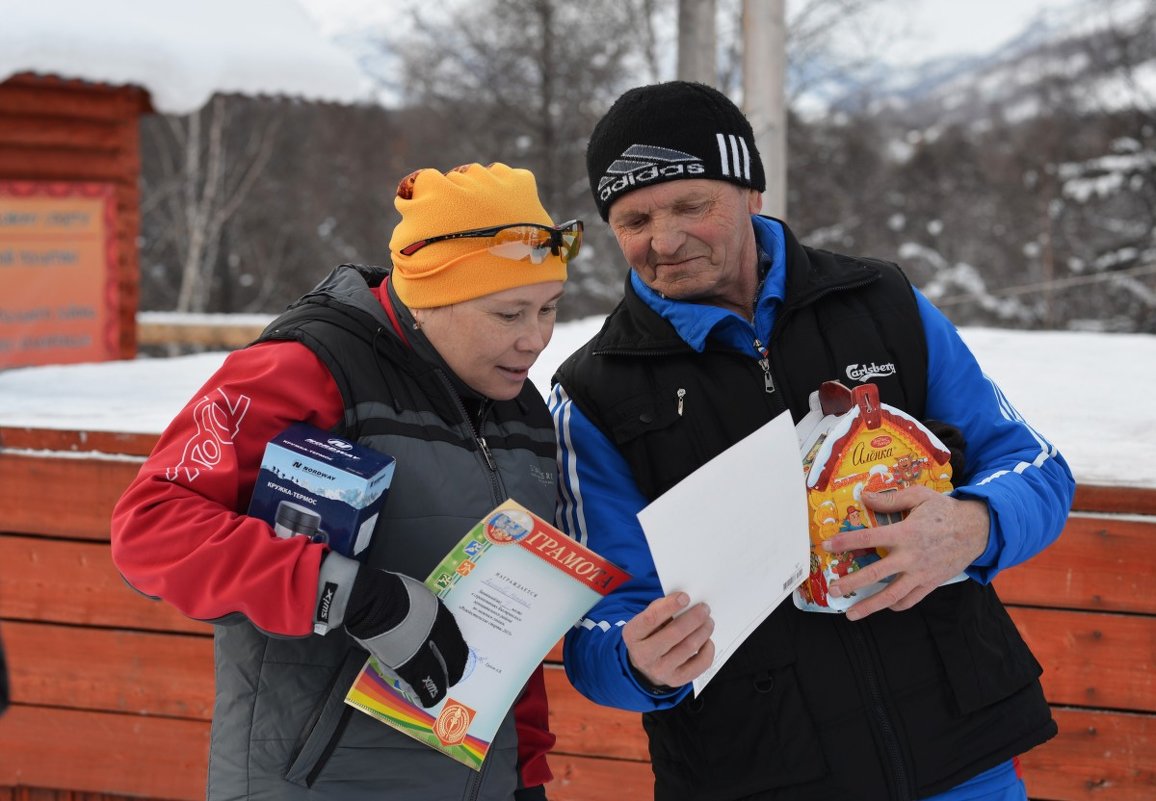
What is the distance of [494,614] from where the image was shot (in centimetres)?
159

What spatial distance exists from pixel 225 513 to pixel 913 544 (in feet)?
2.99

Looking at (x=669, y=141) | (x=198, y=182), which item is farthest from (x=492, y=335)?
(x=198, y=182)

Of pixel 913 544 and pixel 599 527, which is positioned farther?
pixel 599 527

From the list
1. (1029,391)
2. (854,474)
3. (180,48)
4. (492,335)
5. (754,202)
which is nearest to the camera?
(854,474)

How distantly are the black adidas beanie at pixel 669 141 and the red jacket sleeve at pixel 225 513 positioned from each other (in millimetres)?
567

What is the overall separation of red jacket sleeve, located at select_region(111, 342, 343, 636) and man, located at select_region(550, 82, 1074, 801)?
459mm

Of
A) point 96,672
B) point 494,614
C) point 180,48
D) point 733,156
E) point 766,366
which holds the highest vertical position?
point 180,48

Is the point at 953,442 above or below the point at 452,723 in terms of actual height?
above

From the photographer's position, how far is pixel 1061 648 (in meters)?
2.57

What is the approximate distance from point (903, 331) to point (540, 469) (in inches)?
24.1

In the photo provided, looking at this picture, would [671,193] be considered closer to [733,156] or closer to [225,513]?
[733,156]

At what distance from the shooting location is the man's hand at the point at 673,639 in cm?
146

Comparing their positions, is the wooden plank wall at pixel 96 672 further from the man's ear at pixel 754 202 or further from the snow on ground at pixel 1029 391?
the man's ear at pixel 754 202

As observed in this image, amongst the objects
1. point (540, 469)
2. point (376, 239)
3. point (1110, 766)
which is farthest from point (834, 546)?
point (376, 239)
